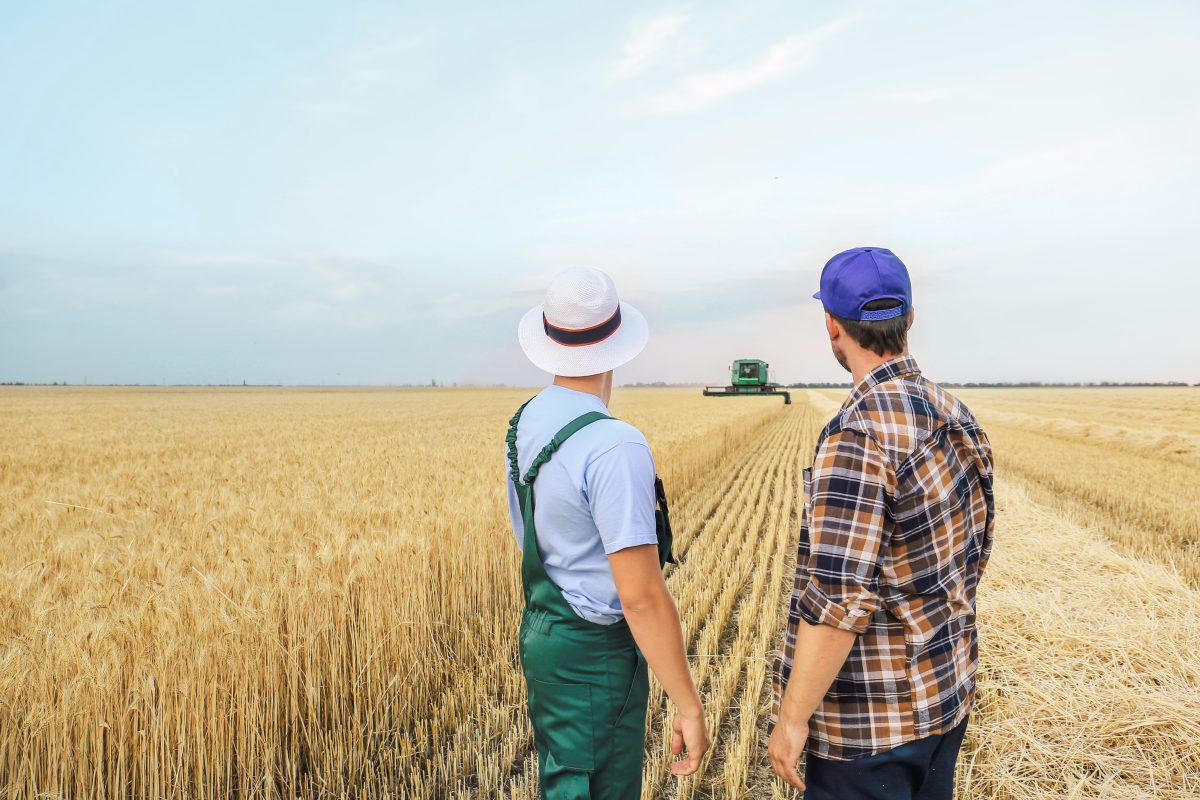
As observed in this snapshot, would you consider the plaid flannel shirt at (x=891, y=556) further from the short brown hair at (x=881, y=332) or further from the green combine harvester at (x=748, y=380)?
the green combine harvester at (x=748, y=380)

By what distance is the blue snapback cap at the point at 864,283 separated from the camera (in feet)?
5.09

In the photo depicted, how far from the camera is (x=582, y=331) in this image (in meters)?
1.76

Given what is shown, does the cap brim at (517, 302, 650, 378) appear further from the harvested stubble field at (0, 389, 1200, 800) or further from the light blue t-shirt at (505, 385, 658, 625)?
the harvested stubble field at (0, 389, 1200, 800)

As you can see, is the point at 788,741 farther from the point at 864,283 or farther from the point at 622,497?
the point at 864,283

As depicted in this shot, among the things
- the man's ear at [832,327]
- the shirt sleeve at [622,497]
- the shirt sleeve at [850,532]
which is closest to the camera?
the shirt sleeve at [850,532]

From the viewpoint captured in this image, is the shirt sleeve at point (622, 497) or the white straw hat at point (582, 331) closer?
the shirt sleeve at point (622, 497)

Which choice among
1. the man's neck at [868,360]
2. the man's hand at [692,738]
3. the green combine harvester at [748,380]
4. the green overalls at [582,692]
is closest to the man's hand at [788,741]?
the man's hand at [692,738]

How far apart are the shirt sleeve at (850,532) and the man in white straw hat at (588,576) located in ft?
1.24

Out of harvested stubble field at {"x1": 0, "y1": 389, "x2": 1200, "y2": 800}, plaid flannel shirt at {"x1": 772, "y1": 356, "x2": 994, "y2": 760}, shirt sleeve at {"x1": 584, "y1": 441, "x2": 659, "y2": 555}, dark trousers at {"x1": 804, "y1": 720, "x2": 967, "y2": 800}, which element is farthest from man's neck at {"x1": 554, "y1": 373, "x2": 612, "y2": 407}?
harvested stubble field at {"x1": 0, "y1": 389, "x2": 1200, "y2": 800}

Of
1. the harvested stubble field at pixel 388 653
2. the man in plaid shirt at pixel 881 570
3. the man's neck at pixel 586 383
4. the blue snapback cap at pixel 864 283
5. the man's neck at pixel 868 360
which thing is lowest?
the harvested stubble field at pixel 388 653

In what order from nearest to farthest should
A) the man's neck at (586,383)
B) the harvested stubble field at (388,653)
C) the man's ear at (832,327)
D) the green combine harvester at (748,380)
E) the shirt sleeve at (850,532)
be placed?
the shirt sleeve at (850,532) → the man's ear at (832,327) → the man's neck at (586,383) → the harvested stubble field at (388,653) → the green combine harvester at (748,380)

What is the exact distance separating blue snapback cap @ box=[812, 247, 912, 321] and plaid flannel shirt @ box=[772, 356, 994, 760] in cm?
15

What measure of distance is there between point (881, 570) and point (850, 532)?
169mm

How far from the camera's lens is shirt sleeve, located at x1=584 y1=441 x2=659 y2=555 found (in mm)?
1521
